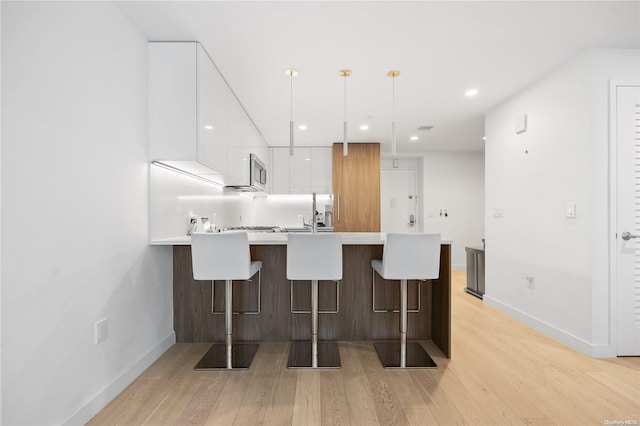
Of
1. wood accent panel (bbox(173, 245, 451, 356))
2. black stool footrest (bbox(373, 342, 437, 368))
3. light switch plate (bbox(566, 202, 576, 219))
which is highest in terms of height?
light switch plate (bbox(566, 202, 576, 219))

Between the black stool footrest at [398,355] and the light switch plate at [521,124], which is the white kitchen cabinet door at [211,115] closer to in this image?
the black stool footrest at [398,355]

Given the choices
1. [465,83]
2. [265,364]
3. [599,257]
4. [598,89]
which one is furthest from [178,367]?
[598,89]

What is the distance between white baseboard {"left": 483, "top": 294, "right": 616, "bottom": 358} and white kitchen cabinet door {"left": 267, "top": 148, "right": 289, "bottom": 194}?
3898mm

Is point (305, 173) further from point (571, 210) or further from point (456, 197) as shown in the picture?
point (571, 210)

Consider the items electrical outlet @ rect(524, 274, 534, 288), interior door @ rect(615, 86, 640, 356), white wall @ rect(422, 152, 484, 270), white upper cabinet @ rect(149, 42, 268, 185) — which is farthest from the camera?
white wall @ rect(422, 152, 484, 270)

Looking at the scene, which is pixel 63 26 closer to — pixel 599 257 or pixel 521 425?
pixel 521 425

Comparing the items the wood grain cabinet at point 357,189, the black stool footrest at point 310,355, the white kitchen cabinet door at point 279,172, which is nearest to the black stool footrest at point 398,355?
the black stool footrest at point 310,355

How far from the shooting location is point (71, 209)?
1688 millimetres

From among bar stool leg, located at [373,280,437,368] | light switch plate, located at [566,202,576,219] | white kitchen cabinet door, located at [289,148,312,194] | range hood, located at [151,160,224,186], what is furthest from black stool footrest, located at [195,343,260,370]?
white kitchen cabinet door, located at [289,148,312,194]

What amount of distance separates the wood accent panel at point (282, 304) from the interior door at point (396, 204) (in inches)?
165

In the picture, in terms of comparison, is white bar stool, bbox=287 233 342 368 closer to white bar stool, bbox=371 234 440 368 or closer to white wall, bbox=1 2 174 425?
white bar stool, bbox=371 234 440 368

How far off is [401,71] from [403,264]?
5.93 ft

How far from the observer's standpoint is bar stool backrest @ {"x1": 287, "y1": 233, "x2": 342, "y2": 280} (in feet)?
7.64

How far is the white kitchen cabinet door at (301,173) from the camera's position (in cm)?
612
